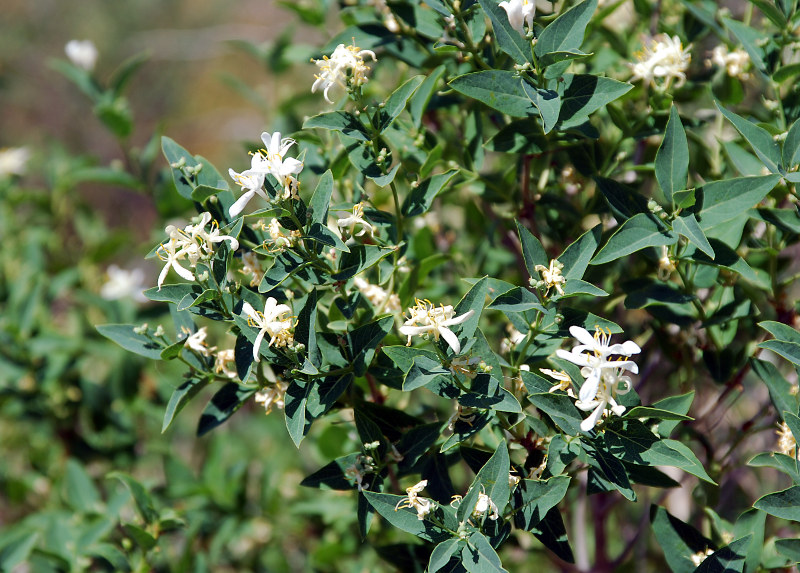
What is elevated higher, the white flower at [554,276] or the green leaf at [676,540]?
the white flower at [554,276]

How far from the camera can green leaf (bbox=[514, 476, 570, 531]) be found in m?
1.03

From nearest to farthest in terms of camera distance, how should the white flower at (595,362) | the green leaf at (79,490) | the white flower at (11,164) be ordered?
1. the white flower at (595,362)
2. the green leaf at (79,490)
3. the white flower at (11,164)

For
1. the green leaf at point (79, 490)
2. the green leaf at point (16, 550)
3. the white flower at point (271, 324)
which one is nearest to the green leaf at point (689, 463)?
the white flower at point (271, 324)

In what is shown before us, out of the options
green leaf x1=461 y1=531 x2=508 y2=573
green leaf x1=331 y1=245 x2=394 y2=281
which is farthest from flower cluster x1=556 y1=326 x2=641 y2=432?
green leaf x1=331 y1=245 x2=394 y2=281

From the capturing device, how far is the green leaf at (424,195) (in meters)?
1.21

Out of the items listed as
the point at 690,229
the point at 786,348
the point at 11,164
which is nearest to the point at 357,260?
the point at 690,229

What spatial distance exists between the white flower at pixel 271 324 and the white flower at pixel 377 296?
278mm

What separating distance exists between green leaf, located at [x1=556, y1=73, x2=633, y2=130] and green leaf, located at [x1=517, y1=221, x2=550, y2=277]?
21 cm

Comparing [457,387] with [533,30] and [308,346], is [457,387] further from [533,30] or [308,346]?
[533,30]

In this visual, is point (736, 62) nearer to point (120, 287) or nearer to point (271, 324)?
point (271, 324)

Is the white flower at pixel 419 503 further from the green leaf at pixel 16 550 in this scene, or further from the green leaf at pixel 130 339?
the green leaf at pixel 16 550

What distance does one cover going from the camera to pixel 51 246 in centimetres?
245

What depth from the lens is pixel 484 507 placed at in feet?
3.28

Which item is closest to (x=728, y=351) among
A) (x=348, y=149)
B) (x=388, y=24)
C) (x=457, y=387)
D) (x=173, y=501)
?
(x=457, y=387)
